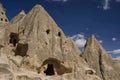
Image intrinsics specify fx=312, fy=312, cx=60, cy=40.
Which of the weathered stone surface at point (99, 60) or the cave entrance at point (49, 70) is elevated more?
the weathered stone surface at point (99, 60)

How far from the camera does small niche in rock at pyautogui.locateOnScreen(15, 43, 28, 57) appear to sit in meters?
40.0

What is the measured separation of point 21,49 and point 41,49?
274 cm

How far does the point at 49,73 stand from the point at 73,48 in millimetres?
4970

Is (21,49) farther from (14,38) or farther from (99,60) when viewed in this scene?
(99,60)

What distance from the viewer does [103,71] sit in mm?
55875

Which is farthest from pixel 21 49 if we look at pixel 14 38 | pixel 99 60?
pixel 99 60

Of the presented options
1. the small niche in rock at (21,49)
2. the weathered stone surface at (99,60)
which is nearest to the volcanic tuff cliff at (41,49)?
the small niche in rock at (21,49)

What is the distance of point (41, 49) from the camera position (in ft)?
131

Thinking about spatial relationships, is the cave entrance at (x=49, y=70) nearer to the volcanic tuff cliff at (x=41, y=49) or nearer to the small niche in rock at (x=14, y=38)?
the volcanic tuff cliff at (x=41, y=49)

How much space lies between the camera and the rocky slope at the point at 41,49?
38938 millimetres

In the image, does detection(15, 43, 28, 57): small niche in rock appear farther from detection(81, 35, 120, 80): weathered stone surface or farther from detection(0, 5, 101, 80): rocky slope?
detection(81, 35, 120, 80): weathered stone surface

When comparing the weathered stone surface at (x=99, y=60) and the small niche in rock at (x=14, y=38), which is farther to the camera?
the weathered stone surface at (x=99, y=60)

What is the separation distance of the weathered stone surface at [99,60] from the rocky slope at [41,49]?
532 inches

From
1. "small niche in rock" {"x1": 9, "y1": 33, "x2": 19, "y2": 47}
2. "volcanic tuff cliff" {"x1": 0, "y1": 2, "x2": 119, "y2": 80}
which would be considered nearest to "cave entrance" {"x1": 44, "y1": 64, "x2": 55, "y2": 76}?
"volcanic tuff cliff" {"x1": 0, "y1": 2, "x2": 119, "y2": 80}
